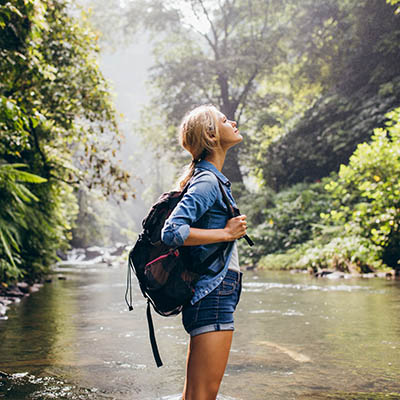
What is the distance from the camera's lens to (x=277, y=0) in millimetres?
25000

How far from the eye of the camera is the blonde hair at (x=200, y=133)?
239cm

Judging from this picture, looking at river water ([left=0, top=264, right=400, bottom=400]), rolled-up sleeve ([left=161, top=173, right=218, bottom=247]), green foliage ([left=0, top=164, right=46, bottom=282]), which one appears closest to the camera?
rolled-up sleeve ([left=161, top=173, right=218, bottom=247])

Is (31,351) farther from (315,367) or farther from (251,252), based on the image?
(251,252)

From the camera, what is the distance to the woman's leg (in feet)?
7.03

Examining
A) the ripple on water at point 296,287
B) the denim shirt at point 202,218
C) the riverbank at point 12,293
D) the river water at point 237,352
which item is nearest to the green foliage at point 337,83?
the ripple on water at point 296,287

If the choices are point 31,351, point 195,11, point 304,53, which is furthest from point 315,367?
point 195,11

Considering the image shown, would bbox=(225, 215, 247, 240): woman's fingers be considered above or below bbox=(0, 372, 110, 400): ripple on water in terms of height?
above

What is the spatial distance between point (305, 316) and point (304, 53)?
19.4 metres

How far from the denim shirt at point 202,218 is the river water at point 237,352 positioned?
1.20 m

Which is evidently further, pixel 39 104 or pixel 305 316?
pixel 39 104

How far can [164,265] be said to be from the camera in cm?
220

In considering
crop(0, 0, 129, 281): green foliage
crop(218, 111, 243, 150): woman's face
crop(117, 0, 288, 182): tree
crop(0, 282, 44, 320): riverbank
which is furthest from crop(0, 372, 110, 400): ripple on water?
crop(117, 0, 288, 182): tree

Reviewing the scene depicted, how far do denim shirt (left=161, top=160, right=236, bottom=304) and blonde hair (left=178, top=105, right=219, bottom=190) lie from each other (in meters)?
0.10

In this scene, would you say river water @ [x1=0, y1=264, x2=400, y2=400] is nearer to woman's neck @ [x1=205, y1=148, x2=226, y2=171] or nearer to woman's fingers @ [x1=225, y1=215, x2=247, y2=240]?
woman's fingers @ [x1=225, y1=215, x2=247, y2=240]
